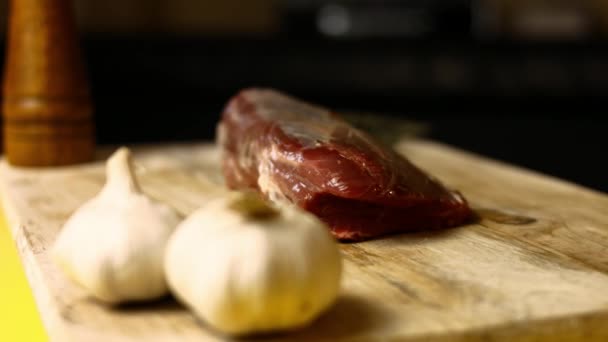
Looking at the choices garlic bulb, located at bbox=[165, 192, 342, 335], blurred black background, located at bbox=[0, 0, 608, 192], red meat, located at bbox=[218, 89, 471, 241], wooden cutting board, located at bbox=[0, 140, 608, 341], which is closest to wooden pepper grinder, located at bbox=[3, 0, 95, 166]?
wooden cutting board, located at bbox=[0, 140, 608, 341]

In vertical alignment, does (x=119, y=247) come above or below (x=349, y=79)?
above

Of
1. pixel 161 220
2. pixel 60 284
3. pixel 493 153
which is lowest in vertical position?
pixel 493 153

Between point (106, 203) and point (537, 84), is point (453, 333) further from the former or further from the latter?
point (537, 84)

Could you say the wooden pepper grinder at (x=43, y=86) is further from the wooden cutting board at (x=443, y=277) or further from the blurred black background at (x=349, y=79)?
the blurred black background at (x=349, y=79)

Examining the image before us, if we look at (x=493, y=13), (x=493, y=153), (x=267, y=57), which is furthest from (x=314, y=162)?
(x=493, y=13)

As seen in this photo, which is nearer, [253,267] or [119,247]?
[253,267]

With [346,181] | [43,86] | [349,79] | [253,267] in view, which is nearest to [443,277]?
[346,181]

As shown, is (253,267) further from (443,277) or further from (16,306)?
(16,306)

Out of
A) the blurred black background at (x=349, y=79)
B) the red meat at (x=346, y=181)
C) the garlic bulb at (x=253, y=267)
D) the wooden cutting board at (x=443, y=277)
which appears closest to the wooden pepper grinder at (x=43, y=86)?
the wooden cutting board at (x=443, y=277)

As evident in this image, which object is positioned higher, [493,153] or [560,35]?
[560,35]
